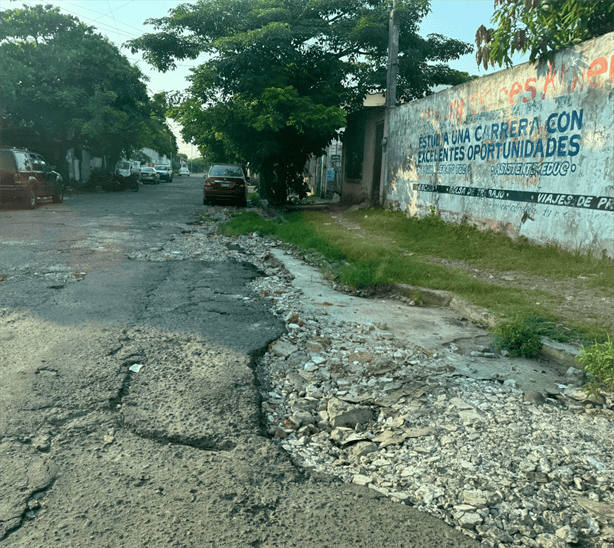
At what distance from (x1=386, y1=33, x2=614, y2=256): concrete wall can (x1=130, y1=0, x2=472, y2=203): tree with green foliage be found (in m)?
4.60

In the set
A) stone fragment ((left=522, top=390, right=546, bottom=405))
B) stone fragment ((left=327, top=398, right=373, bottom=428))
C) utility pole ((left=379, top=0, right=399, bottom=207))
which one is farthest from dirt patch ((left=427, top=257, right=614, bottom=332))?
utility pole ((left=379, top=0, right=399, bottom=207))

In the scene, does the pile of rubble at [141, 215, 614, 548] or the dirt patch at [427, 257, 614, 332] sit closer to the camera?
the pile of rubble at [141, 215, 614, 548]

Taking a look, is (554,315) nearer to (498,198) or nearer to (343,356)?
(343,356)

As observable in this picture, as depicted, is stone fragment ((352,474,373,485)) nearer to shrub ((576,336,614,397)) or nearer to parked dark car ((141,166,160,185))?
shrub ((576,336,614,397))

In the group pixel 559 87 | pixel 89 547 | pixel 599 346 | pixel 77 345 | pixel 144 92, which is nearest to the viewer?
pixel 89 547

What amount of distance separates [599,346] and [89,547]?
11.1ft

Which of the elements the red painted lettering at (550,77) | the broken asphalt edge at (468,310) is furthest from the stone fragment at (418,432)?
the red painted lettering at (550,77)

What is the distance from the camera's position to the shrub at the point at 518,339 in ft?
13.8

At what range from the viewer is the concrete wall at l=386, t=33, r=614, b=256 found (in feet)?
22.4

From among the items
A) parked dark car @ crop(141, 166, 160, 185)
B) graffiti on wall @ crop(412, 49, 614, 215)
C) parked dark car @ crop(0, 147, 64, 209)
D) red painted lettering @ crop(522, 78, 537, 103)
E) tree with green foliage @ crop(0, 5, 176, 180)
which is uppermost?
A: tree with green foliage @ crop(0, 5, 176, 180)

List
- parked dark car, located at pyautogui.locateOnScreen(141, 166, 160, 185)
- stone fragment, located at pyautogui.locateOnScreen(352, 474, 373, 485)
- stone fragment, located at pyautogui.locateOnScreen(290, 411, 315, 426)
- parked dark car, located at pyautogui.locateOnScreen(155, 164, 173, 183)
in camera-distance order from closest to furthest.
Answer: stone fragment, located at pyautogui.locateOnScreen(352, 474, 373, 485) < stone fragment, located at pyautogui.locateOnScreen(290, 411, 315, 426) < parked dark car, located at pyautogui.locateOnScreen(141, 166, 160, 185) < parked dark car, located at pyautogui.locateOnScreen(155, 164, 173, 183)

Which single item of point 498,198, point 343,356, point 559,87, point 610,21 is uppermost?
point 610,21

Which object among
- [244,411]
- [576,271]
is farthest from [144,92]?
[244,411]

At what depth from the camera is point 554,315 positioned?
199 inches
